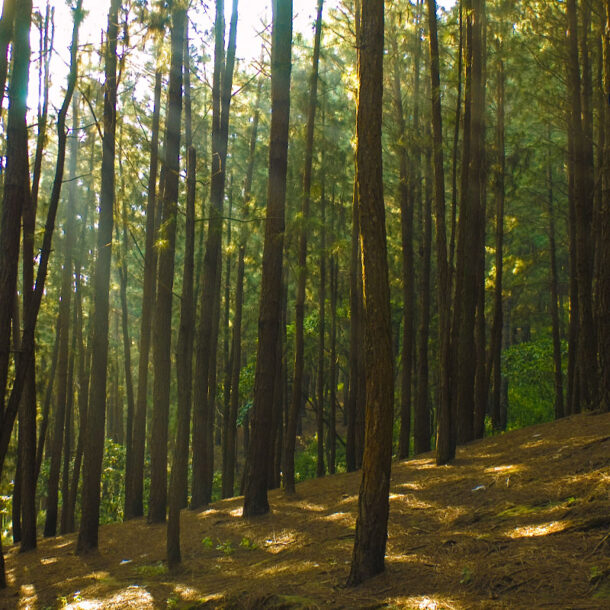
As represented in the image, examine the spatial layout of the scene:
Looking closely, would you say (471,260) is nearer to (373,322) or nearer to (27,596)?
(373,322)

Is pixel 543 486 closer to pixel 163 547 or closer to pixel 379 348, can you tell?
pixel 379 348

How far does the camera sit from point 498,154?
17094 mm

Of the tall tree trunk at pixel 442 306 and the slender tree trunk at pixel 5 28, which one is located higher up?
the slender tree trunk at pixel 5 28

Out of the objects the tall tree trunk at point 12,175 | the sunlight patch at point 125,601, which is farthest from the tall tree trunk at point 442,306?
the tall tree trunk at point 12,175

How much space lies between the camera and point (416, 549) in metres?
6.59

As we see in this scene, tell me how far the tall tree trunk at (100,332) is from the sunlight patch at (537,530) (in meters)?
7.87

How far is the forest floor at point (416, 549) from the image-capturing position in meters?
5.13

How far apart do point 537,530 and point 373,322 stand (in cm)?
240

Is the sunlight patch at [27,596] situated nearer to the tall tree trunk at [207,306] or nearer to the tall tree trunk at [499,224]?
the tall tree trunk at [207,306]

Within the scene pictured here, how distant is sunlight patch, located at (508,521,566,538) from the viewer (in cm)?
582

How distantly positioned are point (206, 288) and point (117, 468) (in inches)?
679

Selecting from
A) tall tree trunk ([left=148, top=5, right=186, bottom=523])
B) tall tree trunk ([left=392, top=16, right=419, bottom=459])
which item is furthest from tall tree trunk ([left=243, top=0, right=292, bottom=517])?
tall tree trunk ([left=392, top=16, right=419, bottom=459])

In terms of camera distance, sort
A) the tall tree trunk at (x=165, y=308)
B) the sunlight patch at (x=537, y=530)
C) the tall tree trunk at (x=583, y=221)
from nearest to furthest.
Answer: the sunlight patch at (x=537, y=530) → the tall tree trunk at (x=583, y=221) → the tall tree trunk at (x=165, y=308)

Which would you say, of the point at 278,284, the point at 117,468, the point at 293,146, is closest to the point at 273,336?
the point at 278,284
